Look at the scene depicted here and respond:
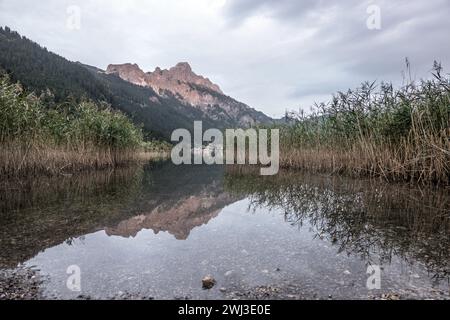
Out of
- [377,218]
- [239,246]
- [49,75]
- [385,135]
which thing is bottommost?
[239,246]

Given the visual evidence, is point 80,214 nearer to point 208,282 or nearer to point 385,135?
point 208,282

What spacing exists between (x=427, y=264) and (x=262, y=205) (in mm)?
3691

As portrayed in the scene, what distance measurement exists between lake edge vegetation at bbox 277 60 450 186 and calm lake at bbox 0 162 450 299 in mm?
1084

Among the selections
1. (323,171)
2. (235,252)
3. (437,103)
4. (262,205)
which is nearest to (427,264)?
(235,252)

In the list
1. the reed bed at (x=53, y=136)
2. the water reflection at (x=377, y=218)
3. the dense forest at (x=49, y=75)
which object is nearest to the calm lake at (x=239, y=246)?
the water reflection at (x=377, y=218)

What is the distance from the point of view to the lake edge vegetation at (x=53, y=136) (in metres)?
9.41

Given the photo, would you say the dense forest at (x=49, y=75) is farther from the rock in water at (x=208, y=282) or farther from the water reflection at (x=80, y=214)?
the rock in water at (x=208, y=282)

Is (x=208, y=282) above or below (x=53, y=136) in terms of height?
below

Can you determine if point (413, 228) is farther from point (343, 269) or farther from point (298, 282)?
point (298, 282)

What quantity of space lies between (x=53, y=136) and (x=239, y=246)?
11.6m

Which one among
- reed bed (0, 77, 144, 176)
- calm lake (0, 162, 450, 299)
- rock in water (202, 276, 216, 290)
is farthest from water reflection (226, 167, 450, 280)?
reed bed (0, 77, 144, 176)

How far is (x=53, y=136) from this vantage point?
12.4m

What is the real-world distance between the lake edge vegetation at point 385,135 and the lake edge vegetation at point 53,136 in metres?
9.96

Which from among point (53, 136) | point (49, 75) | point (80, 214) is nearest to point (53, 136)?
point (53, 136)
